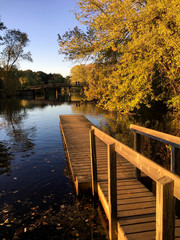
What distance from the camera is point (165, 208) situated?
2.00 m

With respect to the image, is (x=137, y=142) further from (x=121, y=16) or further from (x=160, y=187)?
(x=121, y=16)

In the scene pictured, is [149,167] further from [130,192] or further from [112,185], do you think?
Answer: [130,192]

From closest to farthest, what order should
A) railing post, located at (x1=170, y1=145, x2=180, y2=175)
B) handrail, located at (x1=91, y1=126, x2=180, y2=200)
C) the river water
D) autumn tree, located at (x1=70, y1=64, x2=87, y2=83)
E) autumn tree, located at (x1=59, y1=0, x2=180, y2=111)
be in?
handrail, located at (x1=91, y1=126, x2=180, y2=200) → railing post, located at (x1=170, y1=145, x2=180, y2=175) → the river water → autumn tree, located at (x1=59, y1=0, x2=180, y2=111) → autumn tree, located at (x1=70, y1=64, x2=87, y2=83)

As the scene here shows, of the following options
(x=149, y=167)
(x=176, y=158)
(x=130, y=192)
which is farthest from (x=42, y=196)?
(x=149, y=167)

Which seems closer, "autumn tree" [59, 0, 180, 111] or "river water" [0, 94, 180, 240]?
"river water" [0, 94, 180, 240]

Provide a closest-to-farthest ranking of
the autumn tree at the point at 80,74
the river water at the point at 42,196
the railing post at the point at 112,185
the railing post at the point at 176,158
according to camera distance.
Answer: the railing post at the point at 112,185 → the railing post at the point at 176,158 → the river water at the point at 42,196 → the autumn tree at the point at 80,74

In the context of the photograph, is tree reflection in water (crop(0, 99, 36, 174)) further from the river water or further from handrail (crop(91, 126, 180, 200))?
handrail (crop(91, 126, 180, 200))

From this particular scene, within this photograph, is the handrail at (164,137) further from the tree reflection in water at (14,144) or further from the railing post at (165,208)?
the tree reflection in water at (14,144)

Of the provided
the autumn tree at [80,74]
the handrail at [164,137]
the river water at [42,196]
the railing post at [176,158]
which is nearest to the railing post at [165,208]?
the handrail at [164,137]

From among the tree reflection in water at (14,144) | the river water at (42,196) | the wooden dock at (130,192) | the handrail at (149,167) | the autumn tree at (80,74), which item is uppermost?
the autumn tree at (80,74)

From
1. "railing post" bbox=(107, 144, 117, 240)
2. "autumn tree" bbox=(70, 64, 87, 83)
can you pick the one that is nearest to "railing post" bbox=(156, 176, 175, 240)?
"railing post" bbox=(107, 144, 117, 240)

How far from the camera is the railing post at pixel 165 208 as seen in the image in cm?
194

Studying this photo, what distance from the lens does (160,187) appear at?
1.96m

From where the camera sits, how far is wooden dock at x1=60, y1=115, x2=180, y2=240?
202cm
